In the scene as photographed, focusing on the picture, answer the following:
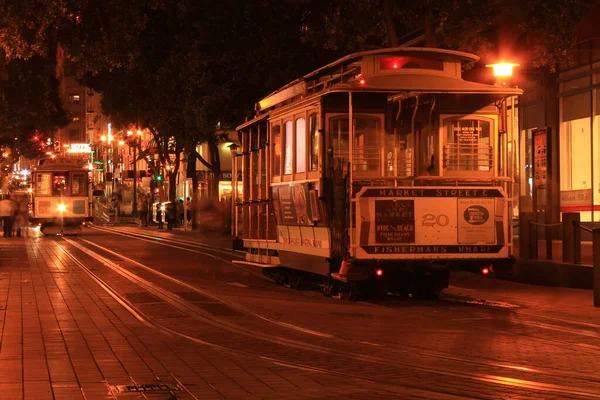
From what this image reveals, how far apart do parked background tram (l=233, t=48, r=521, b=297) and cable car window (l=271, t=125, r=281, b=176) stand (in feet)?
4.23

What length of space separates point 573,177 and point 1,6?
56.3ft

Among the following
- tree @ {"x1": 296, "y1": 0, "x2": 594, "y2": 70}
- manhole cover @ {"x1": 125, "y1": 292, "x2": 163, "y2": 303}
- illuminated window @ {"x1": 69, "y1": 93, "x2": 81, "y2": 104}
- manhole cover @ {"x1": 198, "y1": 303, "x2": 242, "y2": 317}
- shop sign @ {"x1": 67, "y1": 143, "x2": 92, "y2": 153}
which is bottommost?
manhole cover @ {"x1": 198, "y1": 303, "x2": 242, "y2": 317}

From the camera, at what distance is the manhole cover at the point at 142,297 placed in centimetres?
1508

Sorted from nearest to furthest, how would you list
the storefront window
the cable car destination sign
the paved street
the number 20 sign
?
1. the paved street
2. the cable car destination sign
3. the number 20 sign
4. the storefront window

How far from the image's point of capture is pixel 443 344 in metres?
11.0

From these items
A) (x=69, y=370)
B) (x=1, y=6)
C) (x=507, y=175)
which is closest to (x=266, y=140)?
(x=507, y=175)

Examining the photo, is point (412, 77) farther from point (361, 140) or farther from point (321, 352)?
point (321, 352)

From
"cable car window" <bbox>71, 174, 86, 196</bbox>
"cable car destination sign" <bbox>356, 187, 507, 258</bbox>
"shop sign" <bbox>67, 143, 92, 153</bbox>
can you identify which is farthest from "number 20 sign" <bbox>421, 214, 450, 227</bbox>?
"shop sign" <bbox>67, 143, 92, 153</bbox>

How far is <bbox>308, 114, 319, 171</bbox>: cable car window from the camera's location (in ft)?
50.9

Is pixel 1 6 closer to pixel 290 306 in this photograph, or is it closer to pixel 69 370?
pixel 290 306

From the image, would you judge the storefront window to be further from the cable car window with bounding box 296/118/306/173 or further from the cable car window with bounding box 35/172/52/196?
the cable car window with bounding box 35/172/52/196

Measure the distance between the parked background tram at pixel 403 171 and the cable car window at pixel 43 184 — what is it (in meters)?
29.0

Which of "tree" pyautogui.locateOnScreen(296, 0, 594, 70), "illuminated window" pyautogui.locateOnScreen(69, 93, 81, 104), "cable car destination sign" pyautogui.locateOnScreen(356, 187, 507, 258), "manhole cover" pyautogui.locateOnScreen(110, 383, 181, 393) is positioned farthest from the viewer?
"illuminated window" pyautogui.locateOnScreen(69, 93, 81, 104)

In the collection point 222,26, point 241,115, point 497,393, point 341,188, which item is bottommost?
point 497,393
